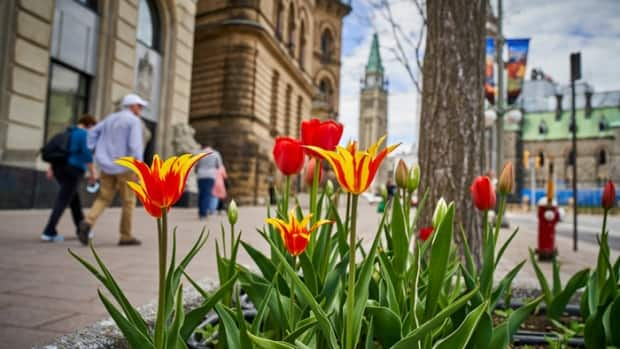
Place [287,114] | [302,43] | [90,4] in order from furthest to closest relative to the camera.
→ [302,43]
[287,114]
[90,4]

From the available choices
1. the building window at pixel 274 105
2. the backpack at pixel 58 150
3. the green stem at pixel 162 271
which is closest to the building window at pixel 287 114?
the building window at pixel 274 105

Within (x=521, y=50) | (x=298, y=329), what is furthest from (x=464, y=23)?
(x=521, y=50)

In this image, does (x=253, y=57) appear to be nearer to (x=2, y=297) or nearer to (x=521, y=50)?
(x=521, y=50)

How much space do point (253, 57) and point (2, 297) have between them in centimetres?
2091

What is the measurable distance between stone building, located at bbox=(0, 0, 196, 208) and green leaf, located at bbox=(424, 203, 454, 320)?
33.1 feet

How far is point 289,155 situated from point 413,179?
43cm

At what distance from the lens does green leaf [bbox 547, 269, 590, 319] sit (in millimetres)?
1854

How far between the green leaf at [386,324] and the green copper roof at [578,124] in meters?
77.4

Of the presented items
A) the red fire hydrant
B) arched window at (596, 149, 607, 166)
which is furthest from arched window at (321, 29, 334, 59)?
arched window at (596, 149, 607, 166)

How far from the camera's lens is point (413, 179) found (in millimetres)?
1434

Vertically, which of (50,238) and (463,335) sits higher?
(463,335)

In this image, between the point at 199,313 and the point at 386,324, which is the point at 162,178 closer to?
the point at 199,313

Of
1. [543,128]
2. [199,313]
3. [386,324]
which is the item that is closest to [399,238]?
[386,324]

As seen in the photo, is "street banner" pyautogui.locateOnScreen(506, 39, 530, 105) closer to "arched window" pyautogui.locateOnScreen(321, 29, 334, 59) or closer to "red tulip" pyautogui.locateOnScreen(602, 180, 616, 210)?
"red tulip" pyautogui.locateOnScreen(602, 180, 616, 210)
